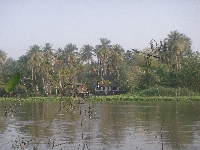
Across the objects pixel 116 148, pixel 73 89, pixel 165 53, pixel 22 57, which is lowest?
pixel 116 148

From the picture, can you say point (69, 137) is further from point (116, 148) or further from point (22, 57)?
point (22, 57)

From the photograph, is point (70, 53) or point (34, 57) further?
point (70, 53)

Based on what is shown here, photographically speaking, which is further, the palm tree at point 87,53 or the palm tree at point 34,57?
the palm tree at point 87,53

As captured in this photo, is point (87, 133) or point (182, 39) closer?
point (87, 133)

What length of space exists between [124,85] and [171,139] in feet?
199

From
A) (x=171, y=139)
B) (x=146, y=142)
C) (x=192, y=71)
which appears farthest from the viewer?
(x=192, y=71)

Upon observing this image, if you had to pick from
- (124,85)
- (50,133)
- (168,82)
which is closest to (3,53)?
(124,85)

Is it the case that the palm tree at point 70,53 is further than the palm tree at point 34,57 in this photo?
Yes

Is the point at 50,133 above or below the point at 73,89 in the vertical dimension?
below

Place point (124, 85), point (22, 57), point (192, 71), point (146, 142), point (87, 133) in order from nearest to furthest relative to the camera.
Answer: point (146, 142) → point (87, 133) → point (192, 71) → point (124, 85) → point (22, 57)

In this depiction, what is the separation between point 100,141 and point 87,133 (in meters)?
2.48

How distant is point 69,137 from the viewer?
15.4m

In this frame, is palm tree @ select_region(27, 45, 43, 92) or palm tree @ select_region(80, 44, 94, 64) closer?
palm tree @ select_region(27, 45, 43, 92)

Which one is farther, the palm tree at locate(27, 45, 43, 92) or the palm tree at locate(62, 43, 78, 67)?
the palm tree at locate(62, 43, 78, 67)
